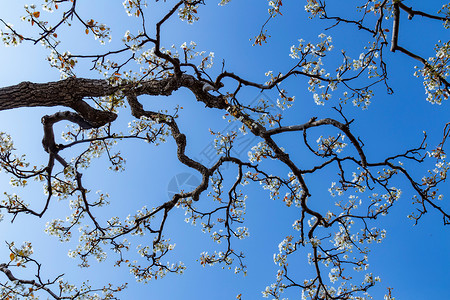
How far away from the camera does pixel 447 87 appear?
18.2 feet

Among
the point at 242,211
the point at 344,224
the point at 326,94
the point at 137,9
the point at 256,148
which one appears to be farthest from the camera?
the point at 242,211

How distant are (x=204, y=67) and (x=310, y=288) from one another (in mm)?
5707

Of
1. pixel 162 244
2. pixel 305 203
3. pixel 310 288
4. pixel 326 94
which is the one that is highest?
pixel 326 94

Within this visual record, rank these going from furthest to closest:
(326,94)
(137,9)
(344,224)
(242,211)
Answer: (242,211) < (344,224) < (326,94) < (137,9)

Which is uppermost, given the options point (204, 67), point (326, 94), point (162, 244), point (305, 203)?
point (204, 67)

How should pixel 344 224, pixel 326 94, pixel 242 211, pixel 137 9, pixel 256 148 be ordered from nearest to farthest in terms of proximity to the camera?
pixel 137 9 < pixel 326 94 < pixel 256 148 < pixel 344 224 < pixel 242 211

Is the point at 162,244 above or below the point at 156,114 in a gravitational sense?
below

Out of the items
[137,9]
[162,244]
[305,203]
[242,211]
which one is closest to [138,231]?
[162,244]

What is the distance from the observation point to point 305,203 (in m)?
7.25

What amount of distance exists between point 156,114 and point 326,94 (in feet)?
12.2

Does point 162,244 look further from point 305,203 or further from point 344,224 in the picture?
point 344,224

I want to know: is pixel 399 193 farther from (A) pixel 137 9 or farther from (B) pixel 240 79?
(A) pixel 137 9

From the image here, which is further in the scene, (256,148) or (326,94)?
(256,148)

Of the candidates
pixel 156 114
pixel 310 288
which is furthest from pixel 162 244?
pixel 310 288
